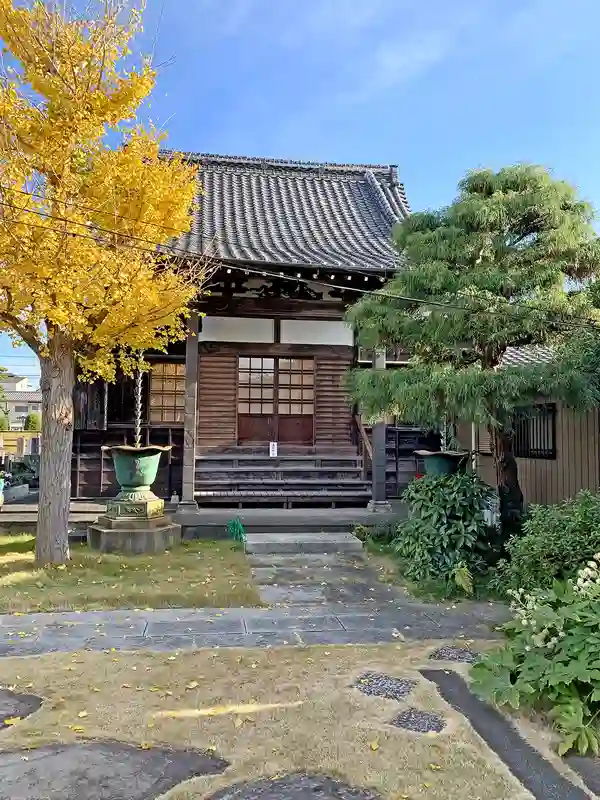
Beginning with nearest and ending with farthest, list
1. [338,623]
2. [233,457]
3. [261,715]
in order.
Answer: [261,715]
[338,623]
[233,457]

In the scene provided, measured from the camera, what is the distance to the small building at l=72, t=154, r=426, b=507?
9.86 meters

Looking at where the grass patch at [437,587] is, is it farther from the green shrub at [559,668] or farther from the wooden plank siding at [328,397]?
the wooden plank siding at [328,397]

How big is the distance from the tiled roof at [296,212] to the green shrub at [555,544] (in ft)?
16.8

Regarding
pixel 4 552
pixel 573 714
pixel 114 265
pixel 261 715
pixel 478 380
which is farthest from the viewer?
pixel 4 552

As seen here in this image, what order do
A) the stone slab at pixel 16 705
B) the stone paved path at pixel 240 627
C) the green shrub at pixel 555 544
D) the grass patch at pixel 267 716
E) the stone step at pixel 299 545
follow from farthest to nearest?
the stone step at pixel 299 545 → the green shrub at pixel 555 544 → the stone paved path at pixel 240 627 → the stone slab at pixel 16 705 → the grass patch at pixel 267 716

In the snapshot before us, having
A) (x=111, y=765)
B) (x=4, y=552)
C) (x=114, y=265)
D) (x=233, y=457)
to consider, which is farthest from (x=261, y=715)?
(x=233, y=457)

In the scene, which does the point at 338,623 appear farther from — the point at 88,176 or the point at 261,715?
the point at 88,176

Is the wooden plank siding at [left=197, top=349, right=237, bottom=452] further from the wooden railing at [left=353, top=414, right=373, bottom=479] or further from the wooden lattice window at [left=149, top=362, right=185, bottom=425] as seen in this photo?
the wooden railing at [left=353, top=414, right=373, bottom=479]

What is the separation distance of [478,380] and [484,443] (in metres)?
4.54

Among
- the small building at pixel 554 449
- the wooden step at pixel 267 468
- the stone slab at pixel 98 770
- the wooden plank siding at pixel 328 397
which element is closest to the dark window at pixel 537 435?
the small building at pixel 554 449

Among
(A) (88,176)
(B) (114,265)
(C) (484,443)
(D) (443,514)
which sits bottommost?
(D) (443,514)

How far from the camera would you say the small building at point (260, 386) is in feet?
32.3

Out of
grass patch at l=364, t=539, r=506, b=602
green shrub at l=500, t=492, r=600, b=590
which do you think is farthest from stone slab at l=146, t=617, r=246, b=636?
green shrub at l=500, t=492, r=600, b=590

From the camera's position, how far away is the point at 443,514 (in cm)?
663
